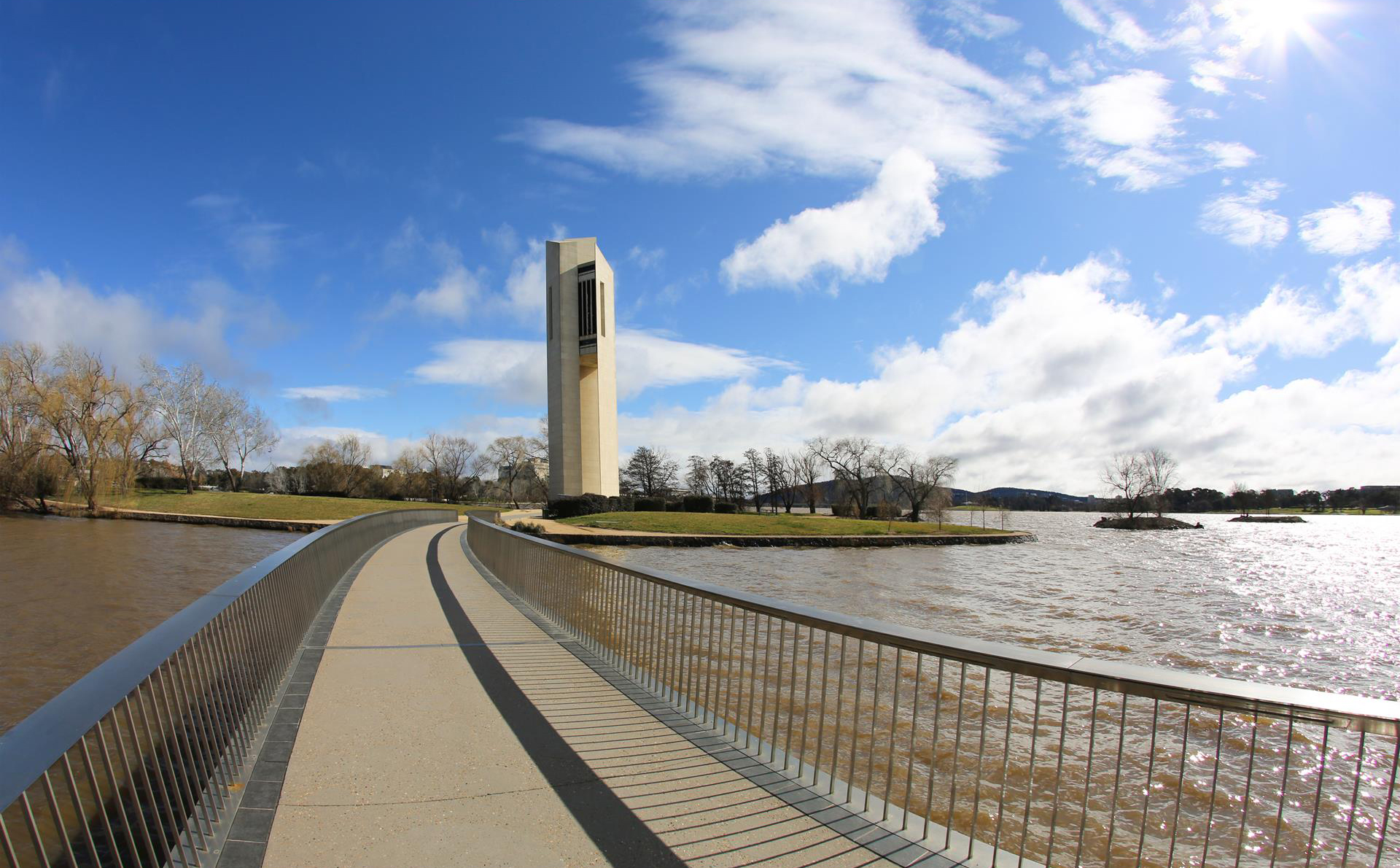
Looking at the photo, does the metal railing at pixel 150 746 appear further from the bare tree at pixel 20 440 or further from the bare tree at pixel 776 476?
the bare tree at pixel 776 476

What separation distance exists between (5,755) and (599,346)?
45.7m

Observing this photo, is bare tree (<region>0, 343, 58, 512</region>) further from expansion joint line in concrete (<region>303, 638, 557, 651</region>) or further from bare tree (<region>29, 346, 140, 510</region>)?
expansion joint line in concrete (<region>303, 638, 557, 651</region>)

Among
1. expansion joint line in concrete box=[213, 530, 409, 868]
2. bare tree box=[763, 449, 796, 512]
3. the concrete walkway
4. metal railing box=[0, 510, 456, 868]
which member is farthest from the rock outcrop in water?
metal railing box=[0, 510, 456, 868]

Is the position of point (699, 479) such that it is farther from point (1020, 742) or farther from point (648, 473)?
point (1020, 742)

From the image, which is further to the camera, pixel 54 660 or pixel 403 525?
pixel 403 525

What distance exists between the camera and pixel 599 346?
4666 centimetres

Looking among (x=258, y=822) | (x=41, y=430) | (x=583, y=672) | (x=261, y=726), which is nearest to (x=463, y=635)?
(x=583, y=672)

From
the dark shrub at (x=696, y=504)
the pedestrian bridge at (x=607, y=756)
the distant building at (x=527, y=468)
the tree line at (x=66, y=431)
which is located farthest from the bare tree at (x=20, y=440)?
the distant building at (x=527, y=468)

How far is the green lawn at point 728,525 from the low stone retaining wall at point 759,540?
1201 mm

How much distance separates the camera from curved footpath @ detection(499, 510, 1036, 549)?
30.2 m

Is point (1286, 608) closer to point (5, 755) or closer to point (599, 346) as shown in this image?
point (5, 755)

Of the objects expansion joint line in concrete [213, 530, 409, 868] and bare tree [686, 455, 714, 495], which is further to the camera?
bare tree [686, 455, 714, 495]

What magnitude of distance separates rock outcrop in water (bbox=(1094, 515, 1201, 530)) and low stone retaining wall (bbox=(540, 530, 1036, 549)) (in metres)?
40.0

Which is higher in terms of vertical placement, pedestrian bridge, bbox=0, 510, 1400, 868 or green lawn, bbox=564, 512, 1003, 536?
pedestrian bridge, bbox=0, 510, 1400, 868
